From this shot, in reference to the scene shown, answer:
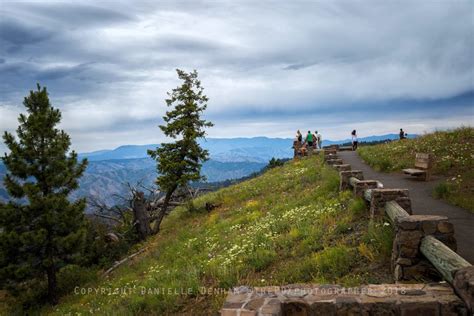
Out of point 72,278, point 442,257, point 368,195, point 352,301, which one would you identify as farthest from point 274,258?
point 72,278

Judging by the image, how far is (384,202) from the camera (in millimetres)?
9602

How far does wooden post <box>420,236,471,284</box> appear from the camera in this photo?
564cm

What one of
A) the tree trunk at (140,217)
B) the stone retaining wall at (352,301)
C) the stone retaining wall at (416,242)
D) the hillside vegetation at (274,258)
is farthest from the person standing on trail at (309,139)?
the stone retaining wall at (352,301)

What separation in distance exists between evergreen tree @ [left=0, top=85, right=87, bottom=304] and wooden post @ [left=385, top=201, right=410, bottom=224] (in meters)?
17.6

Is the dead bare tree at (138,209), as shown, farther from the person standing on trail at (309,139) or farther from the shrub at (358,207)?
the shrub at (358,207)

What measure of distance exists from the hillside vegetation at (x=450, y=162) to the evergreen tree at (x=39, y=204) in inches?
743

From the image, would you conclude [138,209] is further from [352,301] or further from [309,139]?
[352,301]

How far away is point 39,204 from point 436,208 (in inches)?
758

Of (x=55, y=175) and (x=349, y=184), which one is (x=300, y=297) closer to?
(x=349, y=184)

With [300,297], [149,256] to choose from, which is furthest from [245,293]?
[149,256]

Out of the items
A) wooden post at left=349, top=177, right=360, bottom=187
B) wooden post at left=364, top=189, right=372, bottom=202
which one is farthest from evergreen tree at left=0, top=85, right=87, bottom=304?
wooden post at left=364, top=189, right=372, bottom=202

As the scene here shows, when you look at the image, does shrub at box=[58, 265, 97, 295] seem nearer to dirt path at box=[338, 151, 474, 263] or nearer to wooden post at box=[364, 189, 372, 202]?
wooden post at box=[364, 189, 372, 202]

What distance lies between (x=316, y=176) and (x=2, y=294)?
24.5m

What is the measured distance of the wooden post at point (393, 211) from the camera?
26.0ft
